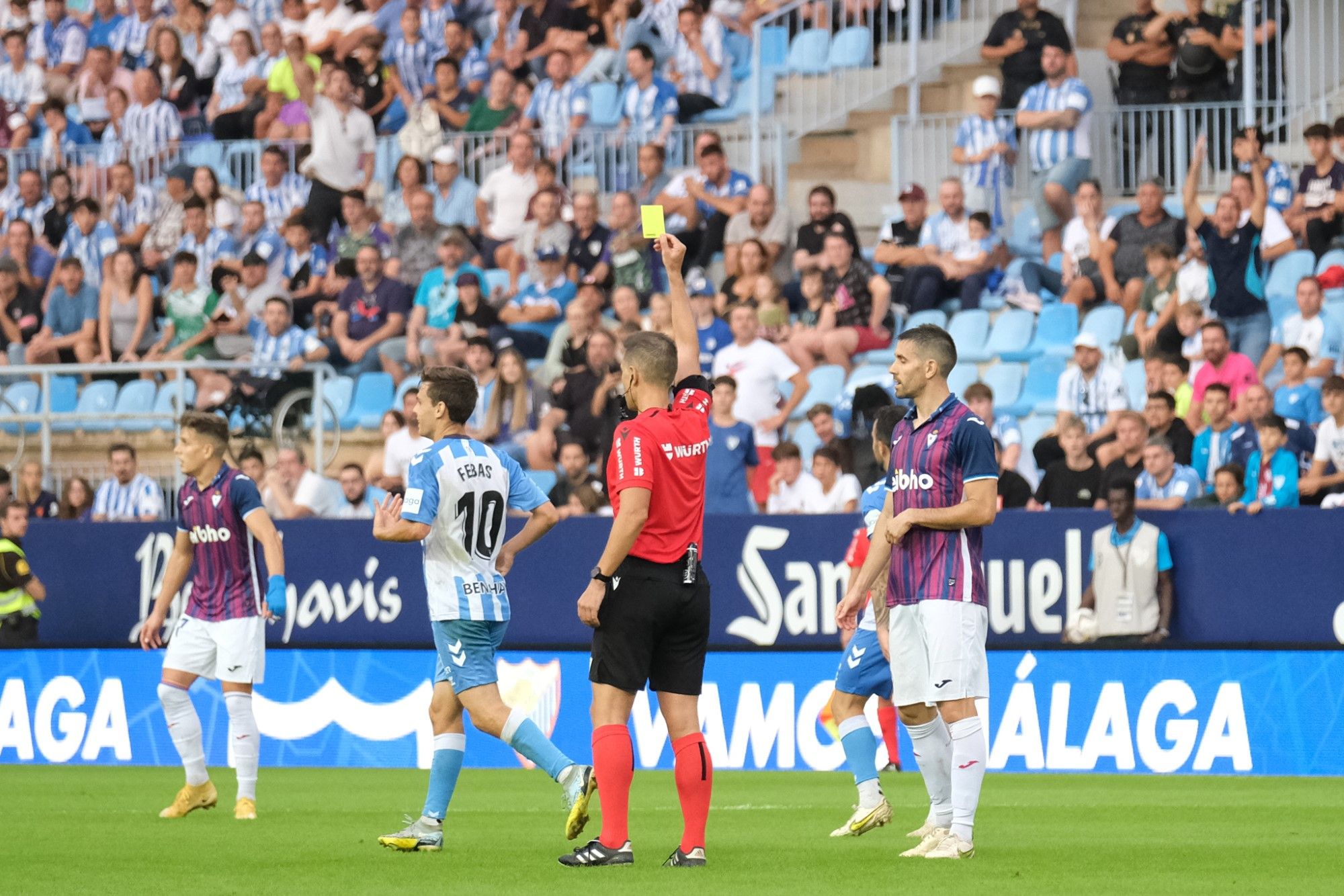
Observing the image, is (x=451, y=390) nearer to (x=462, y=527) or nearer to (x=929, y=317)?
(x=462, y=527)

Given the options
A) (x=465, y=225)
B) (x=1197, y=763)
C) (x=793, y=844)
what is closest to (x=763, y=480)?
(x=1197, y=763)

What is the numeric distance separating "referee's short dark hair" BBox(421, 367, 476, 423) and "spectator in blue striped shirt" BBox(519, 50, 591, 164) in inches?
505

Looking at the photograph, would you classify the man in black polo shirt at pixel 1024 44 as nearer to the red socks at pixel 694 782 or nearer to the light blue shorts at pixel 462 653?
the light blue shorts at pixel 462 653

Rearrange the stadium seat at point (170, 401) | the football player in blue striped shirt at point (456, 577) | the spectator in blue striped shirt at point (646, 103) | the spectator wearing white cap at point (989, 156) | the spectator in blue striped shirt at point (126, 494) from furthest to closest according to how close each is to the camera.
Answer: the spectator in blue striped shirt at point (646, 103)
the spectator wearing white cap at point (989, 156)
the stadium seat at point (170, 401)
the spectator in blue striped shirt at point (126, 494)
the football player in blue striped shirt at point (456, 577)

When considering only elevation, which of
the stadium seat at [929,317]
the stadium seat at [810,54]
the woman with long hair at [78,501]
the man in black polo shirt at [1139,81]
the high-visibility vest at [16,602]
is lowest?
the high-visibility vest at [16,602]

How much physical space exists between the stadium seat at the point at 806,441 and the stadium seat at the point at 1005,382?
161 centimetres

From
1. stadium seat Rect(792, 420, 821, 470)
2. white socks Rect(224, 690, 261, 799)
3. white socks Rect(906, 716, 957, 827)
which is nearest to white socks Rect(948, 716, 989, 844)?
white socks Rect(906, 716, 957, 827)

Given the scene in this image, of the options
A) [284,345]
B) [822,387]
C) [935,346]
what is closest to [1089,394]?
[822,387]

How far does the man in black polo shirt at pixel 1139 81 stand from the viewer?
1977cm

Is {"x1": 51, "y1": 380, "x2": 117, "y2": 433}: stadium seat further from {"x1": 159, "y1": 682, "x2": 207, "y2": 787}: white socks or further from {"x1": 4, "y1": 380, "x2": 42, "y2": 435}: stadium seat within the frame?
{"x1": 159, "y1": 682, "x2": 207, "y2": 787}: white socks

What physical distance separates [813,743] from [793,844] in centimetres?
606

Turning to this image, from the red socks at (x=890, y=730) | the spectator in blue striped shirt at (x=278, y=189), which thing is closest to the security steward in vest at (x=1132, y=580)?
the red socks at (x=890, y=730)

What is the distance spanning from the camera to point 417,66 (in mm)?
23625

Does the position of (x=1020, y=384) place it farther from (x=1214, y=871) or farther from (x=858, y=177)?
(x=1214, y=871)
